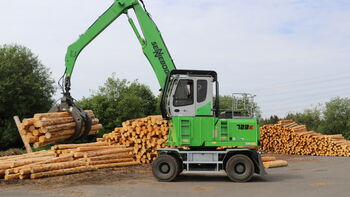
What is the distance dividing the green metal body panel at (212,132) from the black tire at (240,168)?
0.49 m

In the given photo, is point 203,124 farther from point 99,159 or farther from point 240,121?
point 99,159

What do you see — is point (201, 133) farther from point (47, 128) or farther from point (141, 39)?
point (47, 128)

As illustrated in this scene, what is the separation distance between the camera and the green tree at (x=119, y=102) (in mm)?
45938

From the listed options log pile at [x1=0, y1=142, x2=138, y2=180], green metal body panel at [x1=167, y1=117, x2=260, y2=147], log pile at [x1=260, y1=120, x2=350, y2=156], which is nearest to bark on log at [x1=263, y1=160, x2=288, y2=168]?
green metal body panel at [x1=167, y1=117, x2=260, y2=147]

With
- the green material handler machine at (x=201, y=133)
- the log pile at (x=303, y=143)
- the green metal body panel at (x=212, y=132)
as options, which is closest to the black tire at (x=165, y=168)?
the green material handler machine at (x=201, y=133)

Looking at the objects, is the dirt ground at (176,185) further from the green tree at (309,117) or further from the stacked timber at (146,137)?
the green tree at (309,117)

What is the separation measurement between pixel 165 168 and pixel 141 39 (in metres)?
5.33

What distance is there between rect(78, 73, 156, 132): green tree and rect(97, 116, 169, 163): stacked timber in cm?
2701

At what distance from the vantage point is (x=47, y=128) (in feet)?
50.8

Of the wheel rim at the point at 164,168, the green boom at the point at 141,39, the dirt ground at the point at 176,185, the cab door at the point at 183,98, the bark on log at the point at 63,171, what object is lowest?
the dirt ground at the point at 176,185

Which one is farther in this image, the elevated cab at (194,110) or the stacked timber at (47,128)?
the stacked timber at (47,128)

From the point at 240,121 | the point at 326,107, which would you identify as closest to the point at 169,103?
the point at 240,121

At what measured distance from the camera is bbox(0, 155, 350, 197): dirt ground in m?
9.82

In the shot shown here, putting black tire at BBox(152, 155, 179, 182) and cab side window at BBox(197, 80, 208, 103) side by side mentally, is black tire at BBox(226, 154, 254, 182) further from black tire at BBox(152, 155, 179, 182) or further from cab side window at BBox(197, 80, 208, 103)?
cab side window at BBox(197, 80, 208, 103)
